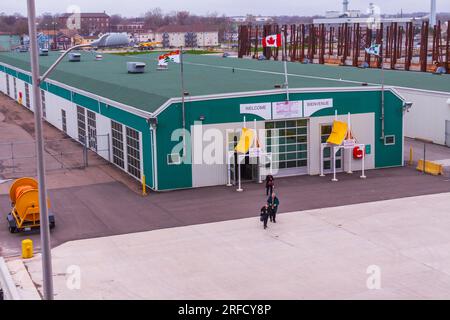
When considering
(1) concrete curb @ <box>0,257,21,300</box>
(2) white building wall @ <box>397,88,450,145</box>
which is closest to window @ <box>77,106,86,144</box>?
(2) white building wall @ <box>397,88,450,145</box>

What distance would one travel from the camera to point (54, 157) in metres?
36.8

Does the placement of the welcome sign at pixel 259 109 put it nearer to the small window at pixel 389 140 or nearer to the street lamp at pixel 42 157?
the small window at pixel 389 140

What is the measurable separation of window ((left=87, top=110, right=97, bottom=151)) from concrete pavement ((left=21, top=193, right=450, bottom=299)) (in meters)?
16.1

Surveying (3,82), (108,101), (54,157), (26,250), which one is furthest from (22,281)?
(3,82)

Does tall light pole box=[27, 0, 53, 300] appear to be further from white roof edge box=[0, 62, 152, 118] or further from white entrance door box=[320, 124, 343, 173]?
white entrance door box=[320, 124, 343, 173]

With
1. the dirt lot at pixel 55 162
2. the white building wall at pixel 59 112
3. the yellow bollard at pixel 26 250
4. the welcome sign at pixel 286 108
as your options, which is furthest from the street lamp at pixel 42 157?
the white building wall at pixel 59 112

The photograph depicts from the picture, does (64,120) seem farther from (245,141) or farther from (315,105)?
(315,105)

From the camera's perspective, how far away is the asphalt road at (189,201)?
23.2 m

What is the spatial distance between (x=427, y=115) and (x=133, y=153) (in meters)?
19.1

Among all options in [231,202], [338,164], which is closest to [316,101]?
[338,164]

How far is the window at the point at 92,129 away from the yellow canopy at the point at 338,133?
13561 mm
